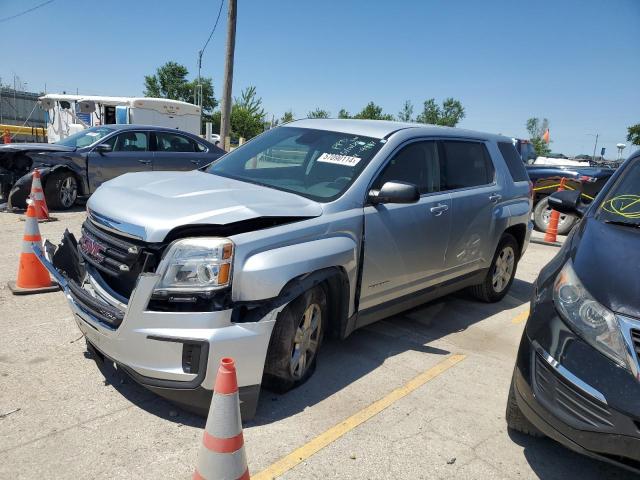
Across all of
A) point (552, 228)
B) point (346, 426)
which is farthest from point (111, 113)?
point (346, 426)

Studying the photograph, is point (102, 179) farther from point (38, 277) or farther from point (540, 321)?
point (540, 321)

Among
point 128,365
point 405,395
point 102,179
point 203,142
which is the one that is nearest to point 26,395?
point 128,365

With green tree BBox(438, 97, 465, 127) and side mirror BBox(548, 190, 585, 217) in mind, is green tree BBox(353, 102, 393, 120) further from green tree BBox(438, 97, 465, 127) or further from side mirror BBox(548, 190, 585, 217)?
side mirror BBox(548, 190, 585, 217)

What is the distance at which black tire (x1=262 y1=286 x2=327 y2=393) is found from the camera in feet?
10.1

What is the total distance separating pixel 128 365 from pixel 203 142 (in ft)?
28.2

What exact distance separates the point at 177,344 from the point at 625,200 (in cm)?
290

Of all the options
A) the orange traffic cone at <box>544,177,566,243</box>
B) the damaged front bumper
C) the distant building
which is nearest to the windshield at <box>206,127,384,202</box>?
the damaged front bumper

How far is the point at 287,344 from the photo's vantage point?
3113 mm

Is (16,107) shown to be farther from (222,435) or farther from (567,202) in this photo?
(222,435)

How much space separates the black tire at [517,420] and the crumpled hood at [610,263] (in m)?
0.83

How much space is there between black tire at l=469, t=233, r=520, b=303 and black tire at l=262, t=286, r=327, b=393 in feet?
9.04

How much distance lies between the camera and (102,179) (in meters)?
9.53

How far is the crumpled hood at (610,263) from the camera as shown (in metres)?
2.36

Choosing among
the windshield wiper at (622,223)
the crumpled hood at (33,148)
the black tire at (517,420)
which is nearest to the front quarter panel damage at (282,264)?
the black tire at (517,420)
